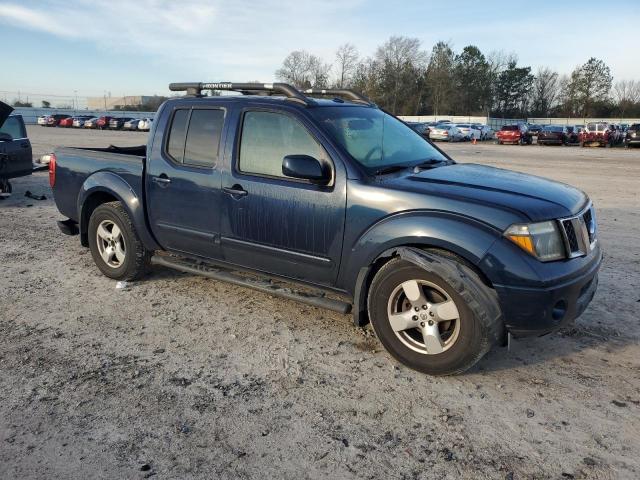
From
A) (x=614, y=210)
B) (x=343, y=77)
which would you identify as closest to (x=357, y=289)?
(x=614, y=210)

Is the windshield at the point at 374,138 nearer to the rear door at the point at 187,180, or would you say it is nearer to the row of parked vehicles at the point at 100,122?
the rear door at the point at 187,180

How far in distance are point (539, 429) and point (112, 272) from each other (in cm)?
422

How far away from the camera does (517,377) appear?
11.7ft

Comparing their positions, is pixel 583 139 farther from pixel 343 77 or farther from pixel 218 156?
pixel 343 77

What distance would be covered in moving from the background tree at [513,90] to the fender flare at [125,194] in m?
97.7

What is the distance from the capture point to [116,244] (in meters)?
5.35

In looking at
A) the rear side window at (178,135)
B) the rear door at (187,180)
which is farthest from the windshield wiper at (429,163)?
the rear side window at (178,135)

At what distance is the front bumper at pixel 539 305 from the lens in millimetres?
3188

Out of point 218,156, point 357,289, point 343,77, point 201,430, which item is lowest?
point 201,430

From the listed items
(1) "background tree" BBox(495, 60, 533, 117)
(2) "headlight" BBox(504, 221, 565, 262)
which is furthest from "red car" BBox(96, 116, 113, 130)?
(1) "background tree" BBox(495, 60, 533, 117)

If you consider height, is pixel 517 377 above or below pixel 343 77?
below

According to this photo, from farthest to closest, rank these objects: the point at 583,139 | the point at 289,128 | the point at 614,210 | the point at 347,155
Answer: the point at 583,139 → the point at 614,210 → the point at 289,128 → the point at 347,155

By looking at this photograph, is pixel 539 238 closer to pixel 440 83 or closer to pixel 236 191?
pixel 236 191

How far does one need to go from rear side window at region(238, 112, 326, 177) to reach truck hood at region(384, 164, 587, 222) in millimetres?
779
